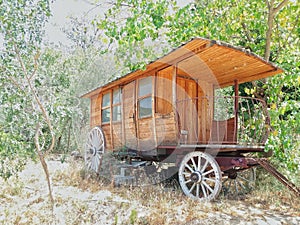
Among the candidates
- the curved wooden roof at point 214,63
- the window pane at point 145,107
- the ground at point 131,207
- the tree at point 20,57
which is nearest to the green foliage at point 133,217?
the ground at point 131,207

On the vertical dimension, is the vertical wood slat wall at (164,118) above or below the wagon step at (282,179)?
above

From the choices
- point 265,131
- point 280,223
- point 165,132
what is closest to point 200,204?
point 280,223

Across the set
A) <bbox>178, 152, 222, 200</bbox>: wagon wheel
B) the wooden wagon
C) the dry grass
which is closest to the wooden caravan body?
the wooden wagon

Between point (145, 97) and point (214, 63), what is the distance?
1.75m

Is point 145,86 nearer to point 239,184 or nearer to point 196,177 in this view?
point 196,177

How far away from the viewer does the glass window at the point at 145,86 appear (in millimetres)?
5967

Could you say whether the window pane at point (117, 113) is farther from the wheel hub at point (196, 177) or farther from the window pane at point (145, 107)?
the wheel hub at point (196, 177)

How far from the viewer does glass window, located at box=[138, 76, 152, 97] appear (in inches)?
235

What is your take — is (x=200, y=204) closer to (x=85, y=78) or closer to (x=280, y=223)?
(x=280, y=223)

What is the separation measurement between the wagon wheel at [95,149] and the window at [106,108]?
353 millimetres

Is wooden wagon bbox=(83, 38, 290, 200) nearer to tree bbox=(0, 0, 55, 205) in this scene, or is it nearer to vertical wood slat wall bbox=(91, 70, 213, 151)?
vertical wood slat wall bbox=(91, 70, 213, 151)

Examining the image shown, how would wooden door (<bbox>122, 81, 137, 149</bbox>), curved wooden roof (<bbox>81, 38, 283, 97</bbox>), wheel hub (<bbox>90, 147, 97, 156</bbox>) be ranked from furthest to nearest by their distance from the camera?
1. wheel hub (<bbox>90, 147, 97, 156</bbox>)
2. wooden door (<bbox>122, 81, 137, 149</bbox>)
3. curved wooden roof (<bbox>81, 38, 283, 97</bbox>)

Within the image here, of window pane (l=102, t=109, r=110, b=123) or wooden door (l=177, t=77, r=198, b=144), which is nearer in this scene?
wooden door (l=177, t=77, r=198, b=144)

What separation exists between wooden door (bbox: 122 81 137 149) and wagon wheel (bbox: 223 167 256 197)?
234cm
